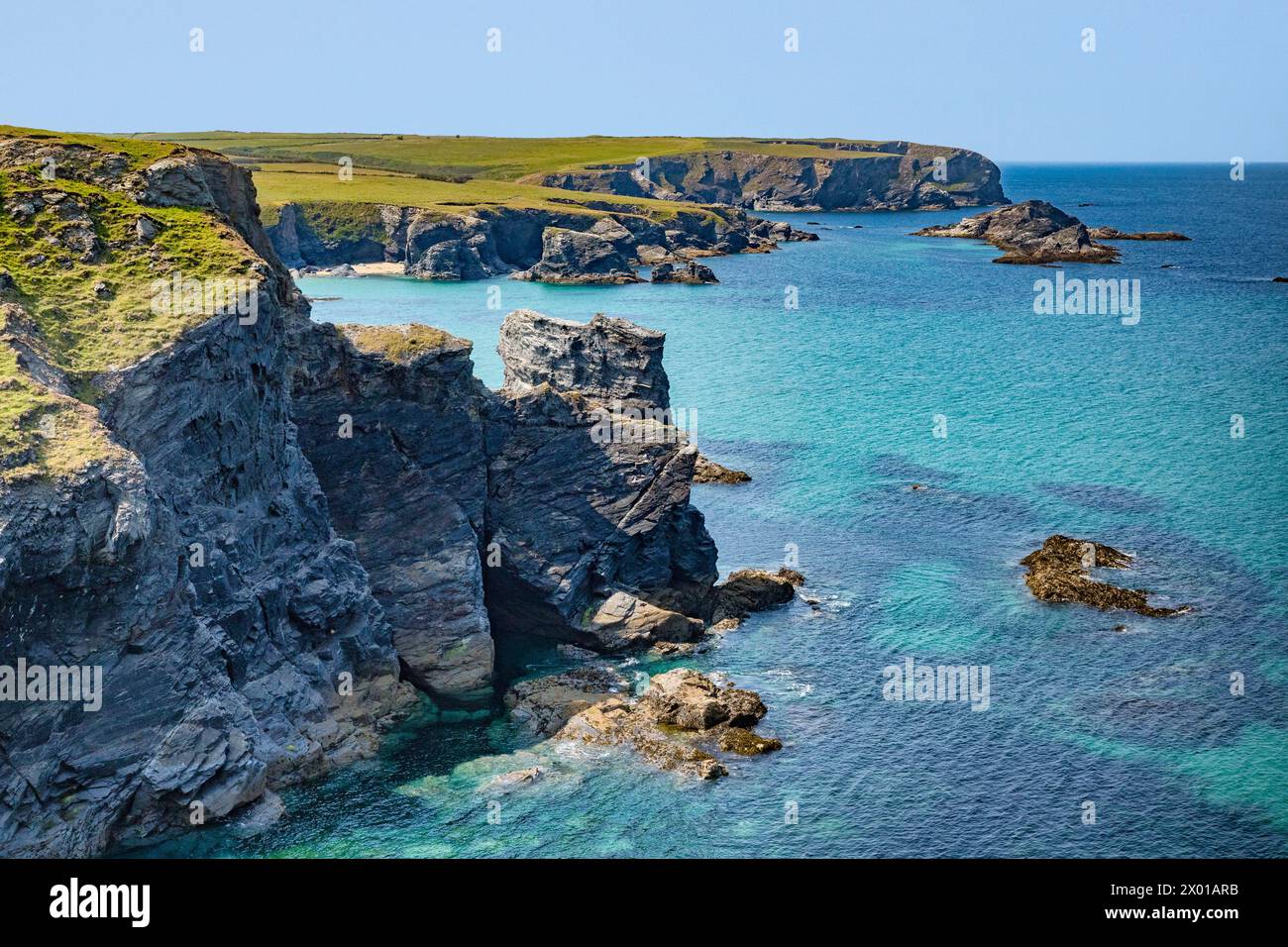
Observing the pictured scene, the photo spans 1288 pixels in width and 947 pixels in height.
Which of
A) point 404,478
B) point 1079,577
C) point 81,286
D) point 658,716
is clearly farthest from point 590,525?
point 1079,577

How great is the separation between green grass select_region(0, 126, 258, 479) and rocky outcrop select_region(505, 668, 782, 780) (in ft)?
71.5

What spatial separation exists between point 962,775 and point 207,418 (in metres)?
32.7

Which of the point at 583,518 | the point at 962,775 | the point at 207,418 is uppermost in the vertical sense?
the point at 207,418

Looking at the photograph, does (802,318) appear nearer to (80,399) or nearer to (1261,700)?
(1261,700)

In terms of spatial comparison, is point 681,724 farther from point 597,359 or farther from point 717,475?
point 717,475

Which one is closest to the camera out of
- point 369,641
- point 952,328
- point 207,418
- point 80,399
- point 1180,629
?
point 80,399

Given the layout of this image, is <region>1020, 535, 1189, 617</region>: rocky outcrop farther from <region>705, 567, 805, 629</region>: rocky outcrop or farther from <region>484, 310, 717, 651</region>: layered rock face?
<region>484, 310, 717, 651</region>: layered rock face

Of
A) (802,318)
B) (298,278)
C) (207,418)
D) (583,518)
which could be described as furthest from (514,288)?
(207,418)

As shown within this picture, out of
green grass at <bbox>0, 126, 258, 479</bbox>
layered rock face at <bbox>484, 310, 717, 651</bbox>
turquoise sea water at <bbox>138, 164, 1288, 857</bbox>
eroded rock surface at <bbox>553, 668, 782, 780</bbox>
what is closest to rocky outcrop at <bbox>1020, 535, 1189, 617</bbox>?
turquoise sea water at <bbox>138, 164, 1288, 857</bbox>

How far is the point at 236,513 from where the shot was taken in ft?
164

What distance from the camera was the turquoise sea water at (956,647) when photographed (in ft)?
148

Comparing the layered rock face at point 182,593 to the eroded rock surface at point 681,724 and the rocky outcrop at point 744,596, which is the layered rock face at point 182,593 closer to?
the eroded rock surface at point 681,724

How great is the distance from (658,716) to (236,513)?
1939 centimetres

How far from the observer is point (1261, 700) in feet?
182
